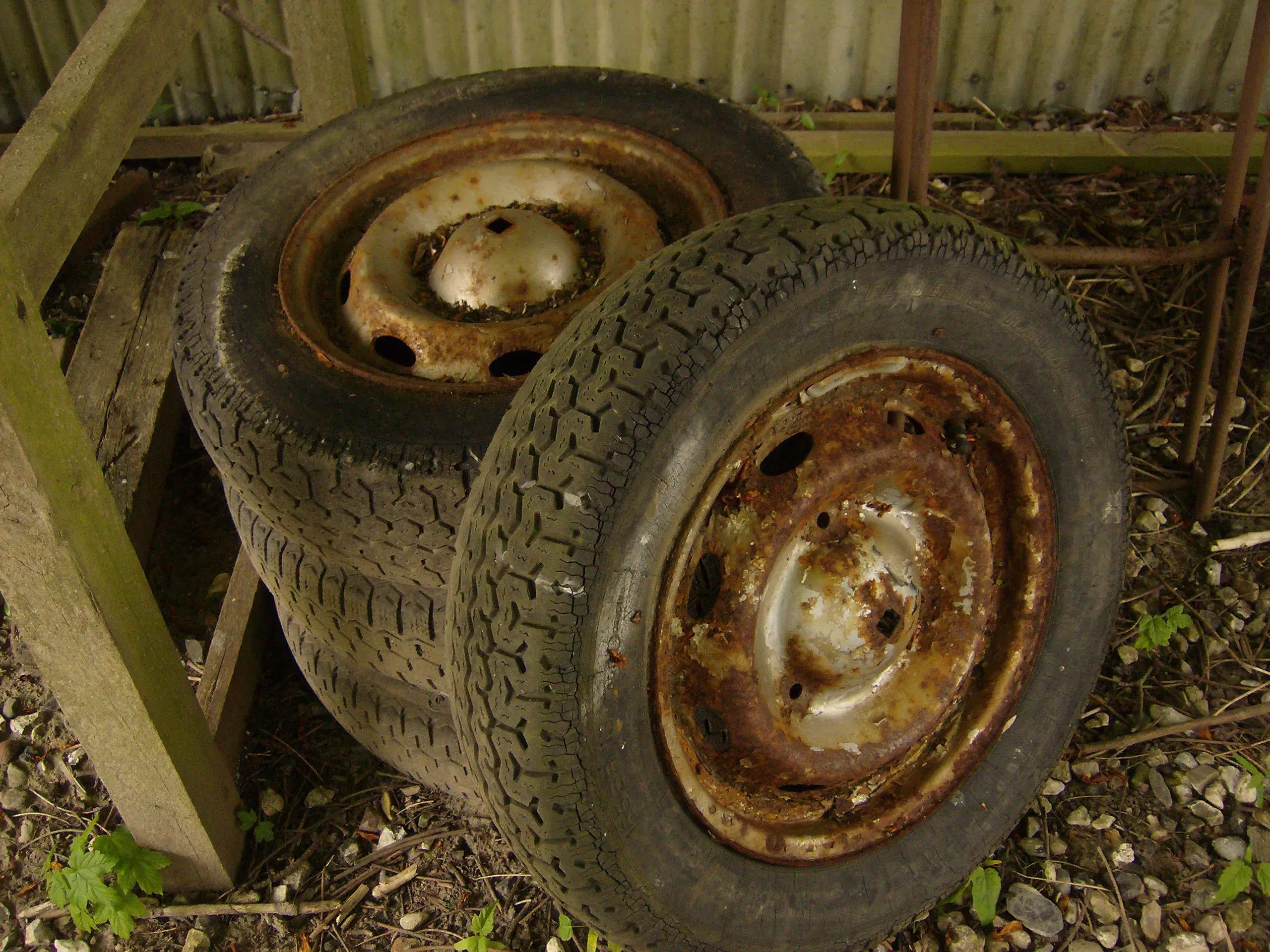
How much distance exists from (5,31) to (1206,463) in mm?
4168

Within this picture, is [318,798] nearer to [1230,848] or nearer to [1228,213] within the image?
[1230,848]

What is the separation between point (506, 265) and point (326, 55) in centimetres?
121

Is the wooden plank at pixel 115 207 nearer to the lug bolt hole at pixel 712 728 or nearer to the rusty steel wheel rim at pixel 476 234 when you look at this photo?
the rusty steel wheel rim at pixel 476 234

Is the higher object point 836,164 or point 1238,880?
point 836,164

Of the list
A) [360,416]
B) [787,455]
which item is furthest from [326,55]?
[787,455]

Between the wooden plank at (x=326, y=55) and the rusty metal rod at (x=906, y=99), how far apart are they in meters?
1.48

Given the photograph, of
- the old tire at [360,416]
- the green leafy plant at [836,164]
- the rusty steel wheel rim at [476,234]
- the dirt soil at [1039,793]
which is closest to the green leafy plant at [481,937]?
the dirt soil at [1039,793]

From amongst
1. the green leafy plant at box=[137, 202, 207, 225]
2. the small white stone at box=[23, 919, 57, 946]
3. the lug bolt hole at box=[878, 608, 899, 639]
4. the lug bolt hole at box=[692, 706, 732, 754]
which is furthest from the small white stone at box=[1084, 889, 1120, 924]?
the green leafy plant at box=[137, 202, 207, 225]

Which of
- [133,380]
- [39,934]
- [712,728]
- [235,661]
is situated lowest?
[39,934]

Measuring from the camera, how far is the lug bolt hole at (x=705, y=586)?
1790mm

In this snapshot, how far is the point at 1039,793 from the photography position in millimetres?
2260

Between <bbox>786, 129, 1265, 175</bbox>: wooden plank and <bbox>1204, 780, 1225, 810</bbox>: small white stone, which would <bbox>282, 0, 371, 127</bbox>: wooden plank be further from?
<bbox>1204, 780, 1225, 810</bbox>: small white stone

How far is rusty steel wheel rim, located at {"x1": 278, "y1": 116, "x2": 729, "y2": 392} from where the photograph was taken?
2102mm

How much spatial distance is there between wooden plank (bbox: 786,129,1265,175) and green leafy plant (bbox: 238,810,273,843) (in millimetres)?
2541
